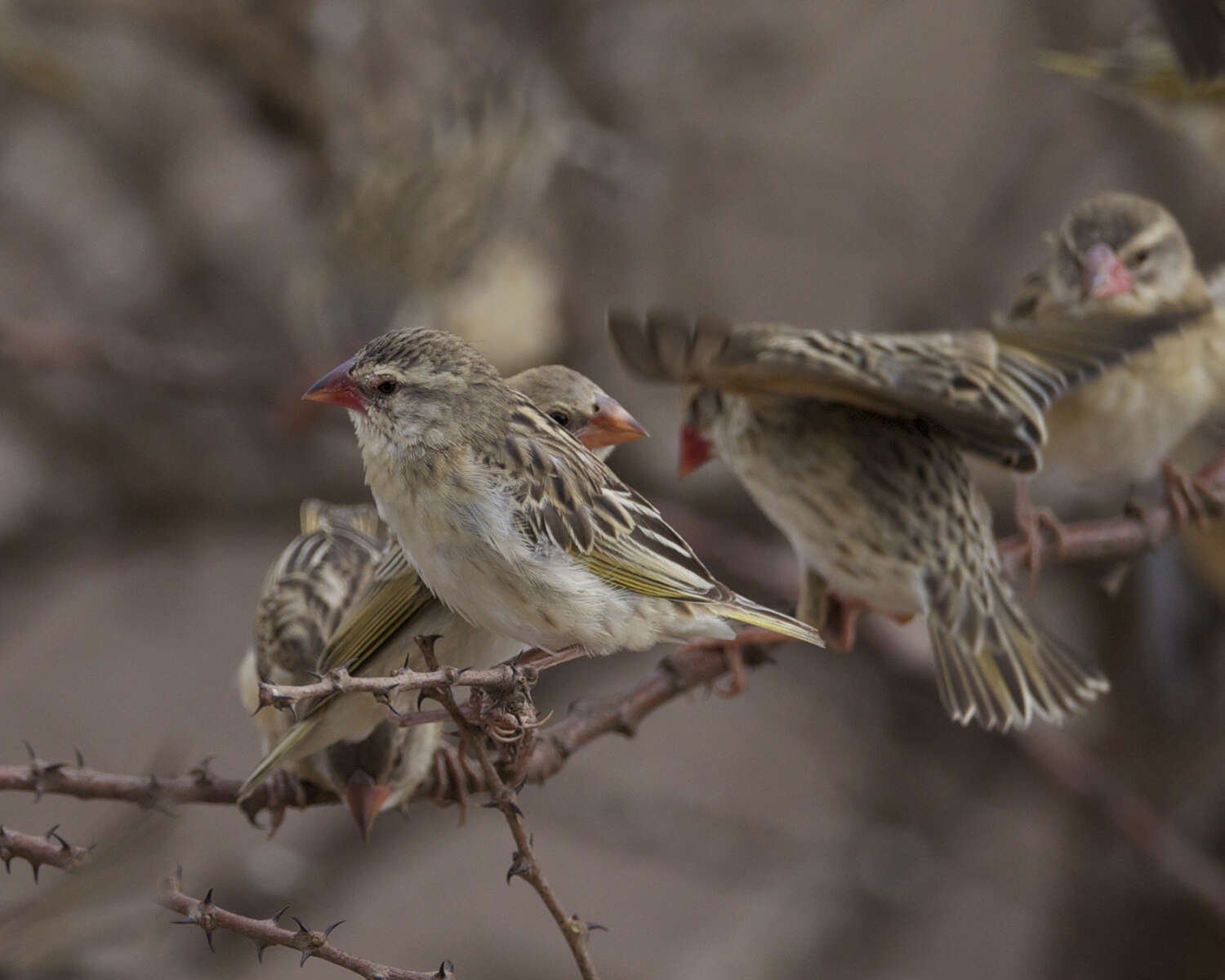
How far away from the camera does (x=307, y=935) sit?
1698 mm

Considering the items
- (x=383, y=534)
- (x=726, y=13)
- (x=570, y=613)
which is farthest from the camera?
(x=726, y=13)

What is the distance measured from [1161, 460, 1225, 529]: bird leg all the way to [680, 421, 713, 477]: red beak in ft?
3.34

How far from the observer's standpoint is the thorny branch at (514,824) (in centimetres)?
167

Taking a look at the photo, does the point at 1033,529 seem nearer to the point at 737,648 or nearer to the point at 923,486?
the point at 923,486

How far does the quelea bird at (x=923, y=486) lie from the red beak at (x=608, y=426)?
0.55 meters

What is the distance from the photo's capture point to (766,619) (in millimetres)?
1957

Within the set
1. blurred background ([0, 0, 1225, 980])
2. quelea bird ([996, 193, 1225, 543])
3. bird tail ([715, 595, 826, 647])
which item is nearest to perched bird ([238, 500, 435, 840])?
bird tail ([715, 595, 826, 647])

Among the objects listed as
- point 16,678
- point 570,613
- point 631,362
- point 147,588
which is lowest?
point 16,678

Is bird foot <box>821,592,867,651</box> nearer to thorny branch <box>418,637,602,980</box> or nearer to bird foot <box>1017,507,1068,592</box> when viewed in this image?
bird foot <box>1017,507,1068,592</box>

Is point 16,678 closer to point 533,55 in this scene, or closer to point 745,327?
point 533,55

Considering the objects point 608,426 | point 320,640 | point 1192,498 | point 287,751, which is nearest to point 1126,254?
point 1192,498

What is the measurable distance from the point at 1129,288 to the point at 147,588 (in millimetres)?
3836

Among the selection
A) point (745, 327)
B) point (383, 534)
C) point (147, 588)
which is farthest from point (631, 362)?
point (147, 588)

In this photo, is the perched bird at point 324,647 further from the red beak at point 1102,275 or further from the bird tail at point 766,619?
the red beak at point 1102,275
